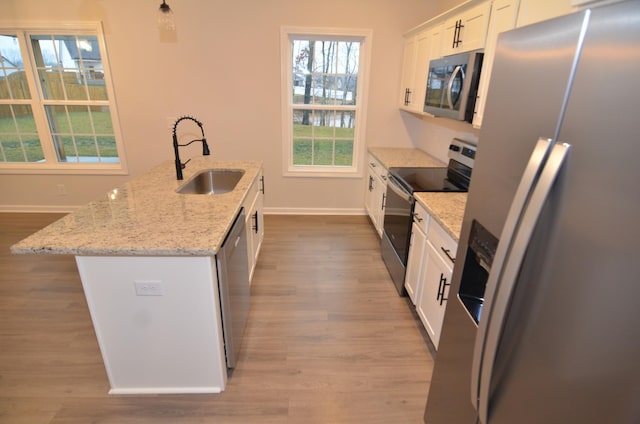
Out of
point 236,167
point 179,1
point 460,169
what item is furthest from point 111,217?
point 179,1

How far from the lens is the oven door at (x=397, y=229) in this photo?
2568 mm

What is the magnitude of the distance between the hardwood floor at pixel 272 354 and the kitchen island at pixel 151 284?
0.56 ft

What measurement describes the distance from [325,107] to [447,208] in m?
2.65

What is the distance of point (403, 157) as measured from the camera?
3.72 meters

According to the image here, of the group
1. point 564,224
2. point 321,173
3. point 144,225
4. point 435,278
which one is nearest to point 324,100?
point 321,173

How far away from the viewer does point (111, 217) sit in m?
1.81

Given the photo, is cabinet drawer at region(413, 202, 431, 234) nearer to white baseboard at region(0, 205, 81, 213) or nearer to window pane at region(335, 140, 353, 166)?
window pane at region(335, 140, 353, 166)

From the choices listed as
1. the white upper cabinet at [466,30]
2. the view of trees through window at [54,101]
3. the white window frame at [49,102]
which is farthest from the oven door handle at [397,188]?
the view of trees through window at [54,101]

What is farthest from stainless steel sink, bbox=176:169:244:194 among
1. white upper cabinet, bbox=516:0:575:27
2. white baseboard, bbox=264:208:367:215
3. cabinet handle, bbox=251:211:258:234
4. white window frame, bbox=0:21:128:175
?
white upper cabinet, bbox=516:0:575:27

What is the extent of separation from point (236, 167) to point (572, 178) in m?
2.65

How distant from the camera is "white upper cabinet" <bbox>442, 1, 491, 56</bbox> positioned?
83.8 inches

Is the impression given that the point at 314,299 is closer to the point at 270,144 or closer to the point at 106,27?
the point at 270,144

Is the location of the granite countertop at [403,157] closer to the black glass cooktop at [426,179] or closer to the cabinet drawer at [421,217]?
the black glass cooktop at [426,179]

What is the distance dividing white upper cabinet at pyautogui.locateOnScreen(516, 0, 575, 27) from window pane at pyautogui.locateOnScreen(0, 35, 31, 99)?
515 centimetres
